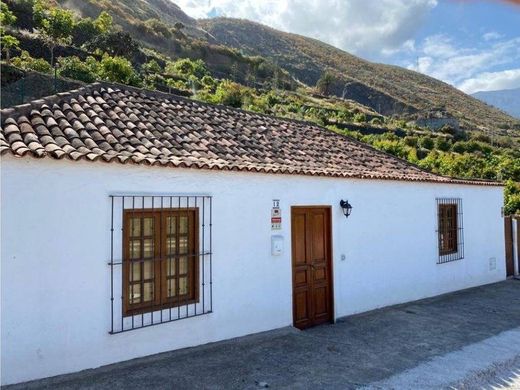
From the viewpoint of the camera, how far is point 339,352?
6.99 meters

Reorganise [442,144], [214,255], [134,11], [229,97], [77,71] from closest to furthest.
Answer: [214,255] < [77,71] < [229,97] < [442,144] < [134,11]

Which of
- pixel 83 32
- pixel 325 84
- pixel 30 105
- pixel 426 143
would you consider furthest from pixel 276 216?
pixel 325 84

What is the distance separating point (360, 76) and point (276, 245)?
262 ft

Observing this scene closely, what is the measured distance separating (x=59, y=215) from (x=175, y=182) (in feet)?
5.72

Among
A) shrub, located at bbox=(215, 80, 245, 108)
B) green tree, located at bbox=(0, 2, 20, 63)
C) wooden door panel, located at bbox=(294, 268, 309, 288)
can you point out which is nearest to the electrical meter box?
wooden door panel, located at bbox=(294, 268, 309, 288)

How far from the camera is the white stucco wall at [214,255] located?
17.3 ft

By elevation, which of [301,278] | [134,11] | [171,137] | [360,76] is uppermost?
[134,11]

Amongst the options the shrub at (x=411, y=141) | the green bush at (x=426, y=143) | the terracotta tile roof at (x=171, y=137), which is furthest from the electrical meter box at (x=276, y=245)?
the green bush at (x=426, y=143)

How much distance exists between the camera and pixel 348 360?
662 cm

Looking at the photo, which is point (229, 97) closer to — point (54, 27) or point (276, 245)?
point (54, 27)

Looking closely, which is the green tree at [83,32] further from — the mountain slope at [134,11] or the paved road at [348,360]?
the paved road at [348,360]

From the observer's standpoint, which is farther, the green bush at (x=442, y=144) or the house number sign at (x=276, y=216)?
the green bush at (x=442, y=144)

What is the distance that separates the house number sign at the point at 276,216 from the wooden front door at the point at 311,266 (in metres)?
0.38

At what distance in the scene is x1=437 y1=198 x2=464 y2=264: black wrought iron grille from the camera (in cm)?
1174
